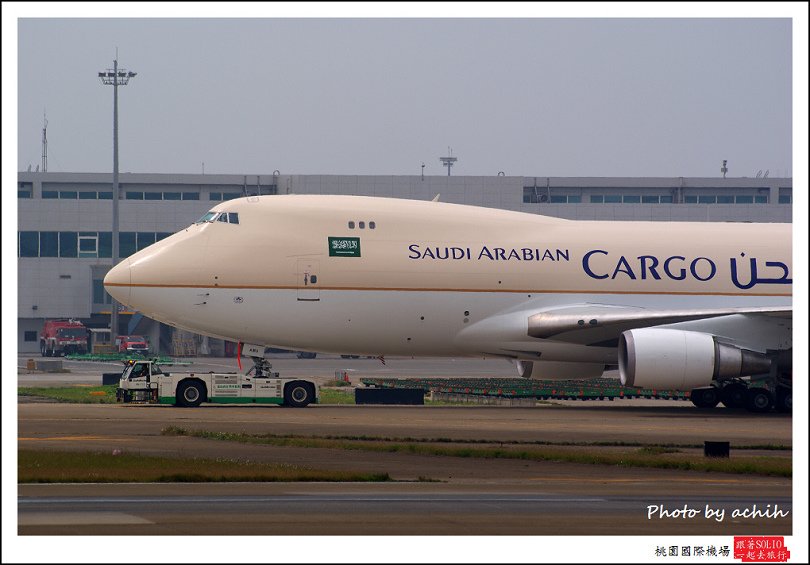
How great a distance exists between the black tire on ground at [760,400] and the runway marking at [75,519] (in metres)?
25.5

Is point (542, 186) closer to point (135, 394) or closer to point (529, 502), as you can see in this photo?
point (135, 394)

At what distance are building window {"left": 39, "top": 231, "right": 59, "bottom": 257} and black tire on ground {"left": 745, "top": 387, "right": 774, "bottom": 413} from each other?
214ft

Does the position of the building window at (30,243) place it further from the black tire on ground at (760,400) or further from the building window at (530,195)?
the black tire on ground at (760,400)

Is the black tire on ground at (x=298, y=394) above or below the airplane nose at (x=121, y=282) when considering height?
below

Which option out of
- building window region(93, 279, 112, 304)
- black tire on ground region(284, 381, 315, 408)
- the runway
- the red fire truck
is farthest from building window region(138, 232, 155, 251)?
the runway

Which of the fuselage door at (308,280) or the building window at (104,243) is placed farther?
the building window at (104,243)

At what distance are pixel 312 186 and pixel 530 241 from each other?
2030 inches

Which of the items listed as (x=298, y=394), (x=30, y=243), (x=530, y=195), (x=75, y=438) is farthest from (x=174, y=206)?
(x=75, y=438)

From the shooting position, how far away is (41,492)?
19.0 meters

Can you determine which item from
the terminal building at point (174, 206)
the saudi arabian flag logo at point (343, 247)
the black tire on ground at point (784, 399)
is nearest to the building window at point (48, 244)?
the terminal building at point (174, 206)

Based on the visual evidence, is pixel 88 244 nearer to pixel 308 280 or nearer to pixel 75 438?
pixel 308 280

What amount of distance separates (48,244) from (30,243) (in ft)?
4.43

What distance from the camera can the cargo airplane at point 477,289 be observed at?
35.9m

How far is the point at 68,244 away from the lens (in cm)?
9106
